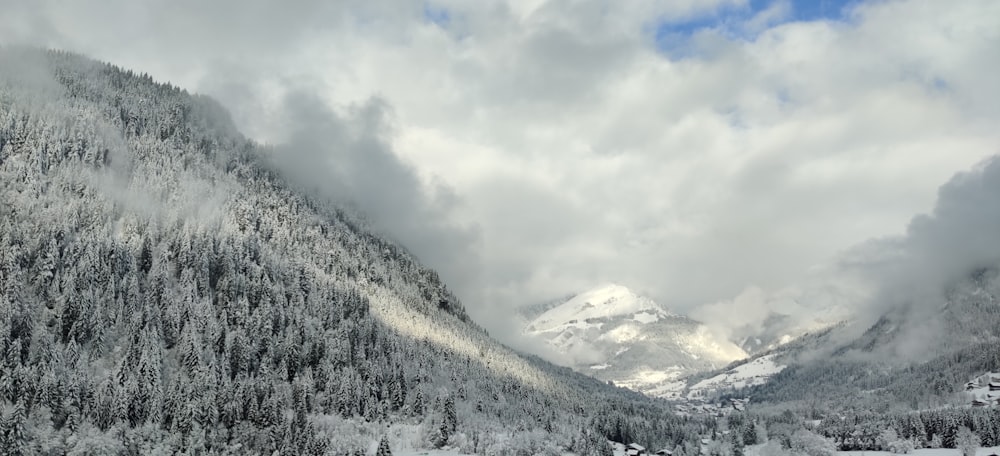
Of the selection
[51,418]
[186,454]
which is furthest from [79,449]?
[186,454]

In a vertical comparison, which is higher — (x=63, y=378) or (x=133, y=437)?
(x=63, y=378)

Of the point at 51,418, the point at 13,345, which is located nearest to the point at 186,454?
the point at 51,418

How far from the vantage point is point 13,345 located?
643 feet

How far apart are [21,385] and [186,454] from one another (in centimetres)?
4148

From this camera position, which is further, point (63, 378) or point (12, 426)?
point (63, 378)

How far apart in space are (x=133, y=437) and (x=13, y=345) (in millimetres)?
37839

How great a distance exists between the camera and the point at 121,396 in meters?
198

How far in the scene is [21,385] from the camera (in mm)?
188375

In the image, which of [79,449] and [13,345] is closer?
[79,449]

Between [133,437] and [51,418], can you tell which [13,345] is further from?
[133,437]

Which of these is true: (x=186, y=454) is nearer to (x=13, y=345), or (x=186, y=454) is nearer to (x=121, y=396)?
(x=121, y=396)

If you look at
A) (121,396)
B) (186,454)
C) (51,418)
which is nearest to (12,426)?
(51,418)

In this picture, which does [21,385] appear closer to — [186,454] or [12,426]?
[12,426]

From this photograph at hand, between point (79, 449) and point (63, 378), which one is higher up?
point (63, 378)
